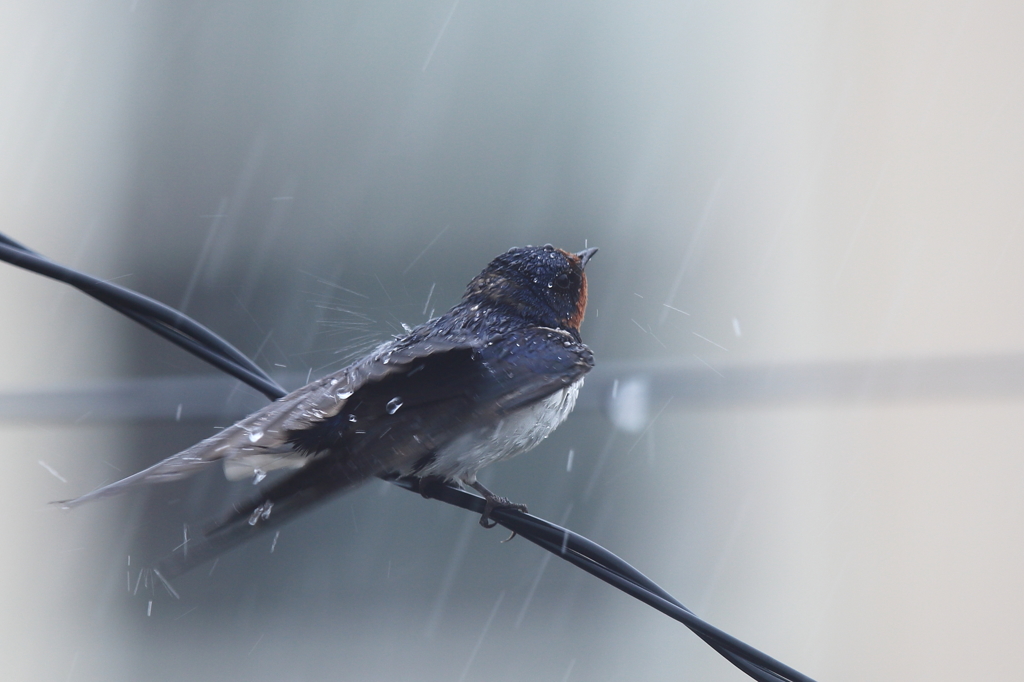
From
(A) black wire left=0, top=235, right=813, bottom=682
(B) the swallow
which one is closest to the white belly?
(B) the swallow

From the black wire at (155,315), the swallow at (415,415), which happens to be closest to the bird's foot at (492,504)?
the swallow at (415,415)

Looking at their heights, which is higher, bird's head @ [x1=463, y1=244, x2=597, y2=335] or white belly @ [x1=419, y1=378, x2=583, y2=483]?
bird's head @ [x1=463, y1=244, x2=597, y2=335]

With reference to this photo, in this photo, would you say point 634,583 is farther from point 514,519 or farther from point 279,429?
point 279,429

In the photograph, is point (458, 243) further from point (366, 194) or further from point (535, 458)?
point (535, 458)

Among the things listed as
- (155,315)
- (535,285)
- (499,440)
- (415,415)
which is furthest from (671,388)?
(155,315)

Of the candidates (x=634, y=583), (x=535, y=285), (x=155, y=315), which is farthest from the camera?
(x=535, y=285)

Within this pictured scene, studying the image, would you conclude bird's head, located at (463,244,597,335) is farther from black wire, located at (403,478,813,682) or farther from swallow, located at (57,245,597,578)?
black wire, located at (403,478,813,682)
